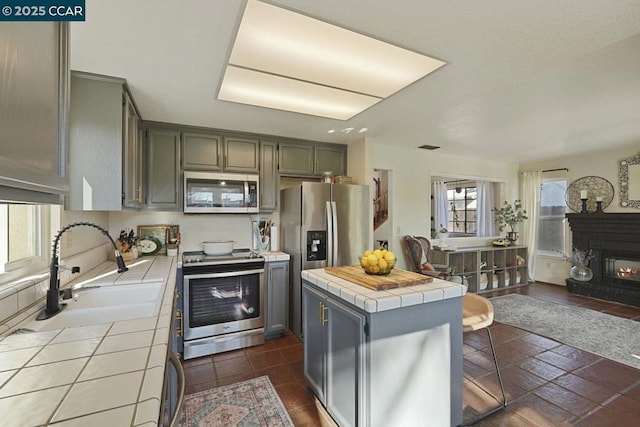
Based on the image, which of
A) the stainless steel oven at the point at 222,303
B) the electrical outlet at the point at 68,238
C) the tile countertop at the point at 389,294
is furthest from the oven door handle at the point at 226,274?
the tile countertop at the point at 389,294

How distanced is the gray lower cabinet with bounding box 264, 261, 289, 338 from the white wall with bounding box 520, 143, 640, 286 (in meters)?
5.42

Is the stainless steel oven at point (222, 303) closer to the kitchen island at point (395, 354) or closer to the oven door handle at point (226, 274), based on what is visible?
the oven door handle at point (226, 274)

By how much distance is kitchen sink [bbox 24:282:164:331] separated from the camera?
139 centimetres

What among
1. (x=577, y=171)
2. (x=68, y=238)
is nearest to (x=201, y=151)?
(x=68, y=238)

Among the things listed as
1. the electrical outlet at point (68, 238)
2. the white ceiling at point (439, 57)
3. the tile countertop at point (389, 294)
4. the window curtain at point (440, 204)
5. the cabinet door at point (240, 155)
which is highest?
the white ceiling at point (439, 57)

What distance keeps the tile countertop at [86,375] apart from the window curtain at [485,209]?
651 cm

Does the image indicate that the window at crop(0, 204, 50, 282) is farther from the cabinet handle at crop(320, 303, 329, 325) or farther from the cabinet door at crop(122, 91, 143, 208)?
the cabinet handle at crop(320, 303, 329, 325)

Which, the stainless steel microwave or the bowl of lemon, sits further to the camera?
the stainless steel microwave

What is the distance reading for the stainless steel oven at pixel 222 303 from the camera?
2.76m

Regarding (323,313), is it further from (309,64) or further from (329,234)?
(309,64)

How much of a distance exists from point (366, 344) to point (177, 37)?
1.98 metres

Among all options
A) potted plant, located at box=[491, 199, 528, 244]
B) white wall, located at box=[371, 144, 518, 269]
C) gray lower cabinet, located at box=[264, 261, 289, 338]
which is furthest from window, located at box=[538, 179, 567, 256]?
gray lower cabinet, located at box=[264, 261, 289, 338]

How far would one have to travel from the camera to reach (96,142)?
6.44 ft

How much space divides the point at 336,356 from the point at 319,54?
194 cm
